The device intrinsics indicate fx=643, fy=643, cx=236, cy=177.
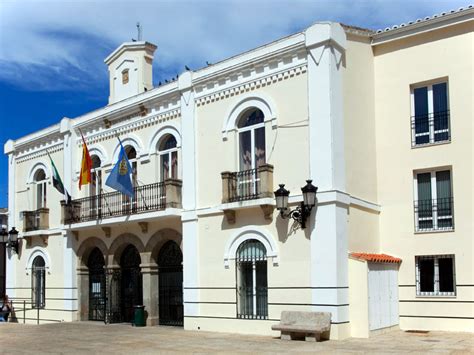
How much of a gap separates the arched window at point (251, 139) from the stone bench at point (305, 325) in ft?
14.4

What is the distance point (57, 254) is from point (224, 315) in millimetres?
9210

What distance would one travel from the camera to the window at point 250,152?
17781mm

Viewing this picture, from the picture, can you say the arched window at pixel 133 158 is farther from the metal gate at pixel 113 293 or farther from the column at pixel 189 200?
the metal gate at pixel 113 293

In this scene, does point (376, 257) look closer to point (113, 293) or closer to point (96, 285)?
point (113, 293)

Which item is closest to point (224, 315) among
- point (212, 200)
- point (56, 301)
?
point (212, 200)

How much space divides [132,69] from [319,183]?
32.4 ft

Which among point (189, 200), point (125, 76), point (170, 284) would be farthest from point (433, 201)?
point (125, 76)

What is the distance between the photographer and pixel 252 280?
17844 millimetres

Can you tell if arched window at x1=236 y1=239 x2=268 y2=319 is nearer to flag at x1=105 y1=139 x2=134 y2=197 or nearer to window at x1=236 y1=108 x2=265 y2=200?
window at x1=236 y1=108 x2=265 y2=200

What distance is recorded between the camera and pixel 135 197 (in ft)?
69.6

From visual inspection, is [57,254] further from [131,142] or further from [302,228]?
[302,228]

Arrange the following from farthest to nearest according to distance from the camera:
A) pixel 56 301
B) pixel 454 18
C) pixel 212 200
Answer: pixel 56 301
pixel 212 200
pixel 454 18

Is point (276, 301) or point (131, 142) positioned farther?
point (131, 142)

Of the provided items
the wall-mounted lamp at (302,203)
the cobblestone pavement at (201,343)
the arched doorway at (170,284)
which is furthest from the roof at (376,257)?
the arched doorway at (170,284)
